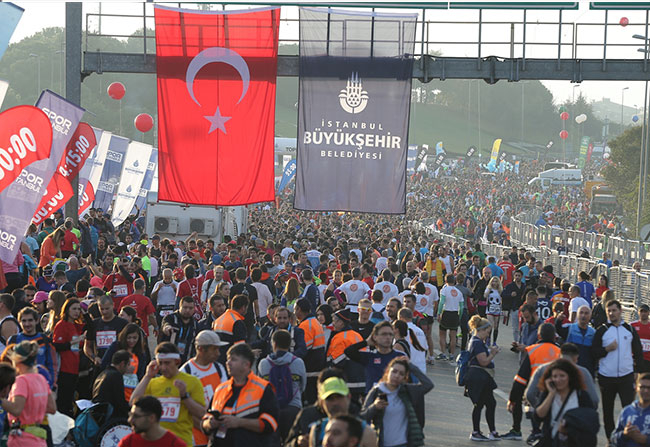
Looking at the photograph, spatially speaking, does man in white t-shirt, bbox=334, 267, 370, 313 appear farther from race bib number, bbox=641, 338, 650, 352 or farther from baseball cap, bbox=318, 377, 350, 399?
baseball cap, bbox=318, 377, 350, 399

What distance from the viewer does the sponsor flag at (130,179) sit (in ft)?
105

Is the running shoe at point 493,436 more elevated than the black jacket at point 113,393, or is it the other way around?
the black jacket at point 113,393

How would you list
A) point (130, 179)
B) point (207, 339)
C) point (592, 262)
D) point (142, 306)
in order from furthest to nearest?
point (130, 179) → point (592, 262) → point (142, 306) → point (207, 339)

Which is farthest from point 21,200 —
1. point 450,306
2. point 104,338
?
point 450,306

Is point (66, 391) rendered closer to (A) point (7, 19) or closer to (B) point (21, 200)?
(B) point (21, 200)

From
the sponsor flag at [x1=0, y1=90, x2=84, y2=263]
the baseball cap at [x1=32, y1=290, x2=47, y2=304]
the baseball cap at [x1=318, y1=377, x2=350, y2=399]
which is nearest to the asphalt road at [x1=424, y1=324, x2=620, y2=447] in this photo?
the baseball cap at [x1=32, y1=290, x2=47, y2=304]

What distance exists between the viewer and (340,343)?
415 inches

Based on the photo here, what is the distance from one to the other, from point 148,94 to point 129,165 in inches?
3879

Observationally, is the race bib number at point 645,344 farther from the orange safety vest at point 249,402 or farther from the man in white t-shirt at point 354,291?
the orange safety vest at point 249,402

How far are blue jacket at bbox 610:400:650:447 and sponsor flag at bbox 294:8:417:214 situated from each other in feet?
35.3

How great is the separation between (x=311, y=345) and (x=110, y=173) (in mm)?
23998

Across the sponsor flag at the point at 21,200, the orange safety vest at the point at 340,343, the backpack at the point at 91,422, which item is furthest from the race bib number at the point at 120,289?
the backpack at the point at 91,422

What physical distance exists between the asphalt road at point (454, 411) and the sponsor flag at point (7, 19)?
25.3 ft

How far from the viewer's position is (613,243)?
33.1 meters
